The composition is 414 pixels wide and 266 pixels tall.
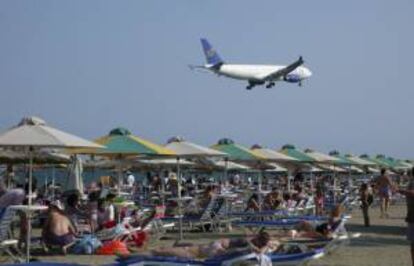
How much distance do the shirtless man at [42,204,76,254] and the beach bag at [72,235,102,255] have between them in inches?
5.3

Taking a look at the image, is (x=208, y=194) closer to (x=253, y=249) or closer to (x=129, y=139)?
(x=129, y=139)

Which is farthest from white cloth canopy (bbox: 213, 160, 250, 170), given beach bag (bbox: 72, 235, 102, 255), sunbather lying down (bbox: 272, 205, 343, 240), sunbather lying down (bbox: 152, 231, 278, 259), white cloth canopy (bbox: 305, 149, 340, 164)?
sunbather lying down (bbox: 152, 231, 278, 259)

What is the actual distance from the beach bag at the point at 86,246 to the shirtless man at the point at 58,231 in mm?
135

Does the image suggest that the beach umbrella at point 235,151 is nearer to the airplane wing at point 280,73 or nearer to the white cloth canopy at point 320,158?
the white cloth canopy at point 320,158

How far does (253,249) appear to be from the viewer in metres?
7.29

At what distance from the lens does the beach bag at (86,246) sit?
10.4 m

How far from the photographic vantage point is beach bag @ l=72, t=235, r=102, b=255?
10352 mm

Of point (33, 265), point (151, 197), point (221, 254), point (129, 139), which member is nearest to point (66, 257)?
point (221, 254)

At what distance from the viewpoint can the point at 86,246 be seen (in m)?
10.4

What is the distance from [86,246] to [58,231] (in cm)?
46

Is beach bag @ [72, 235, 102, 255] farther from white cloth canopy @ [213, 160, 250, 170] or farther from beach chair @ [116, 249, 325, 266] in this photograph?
white cloth canopy @ [213, 160, 250, 170]

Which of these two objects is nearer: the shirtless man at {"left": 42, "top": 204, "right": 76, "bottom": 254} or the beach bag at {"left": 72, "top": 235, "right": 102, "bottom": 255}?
the shirtless man at {"left": 42, "top": 204, "right": 76, "bottom": 254}

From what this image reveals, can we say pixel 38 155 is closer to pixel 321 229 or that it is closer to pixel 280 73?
pixel 321 229

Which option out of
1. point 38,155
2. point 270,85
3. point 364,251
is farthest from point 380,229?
point 270,85
